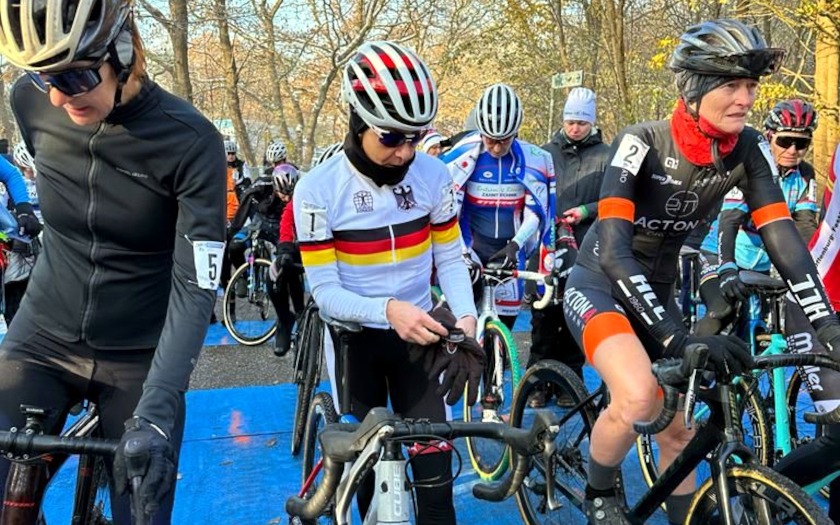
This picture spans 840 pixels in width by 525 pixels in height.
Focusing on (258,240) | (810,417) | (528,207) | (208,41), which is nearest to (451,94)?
(208,41)

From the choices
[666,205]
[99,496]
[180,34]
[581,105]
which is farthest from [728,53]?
[180,34]

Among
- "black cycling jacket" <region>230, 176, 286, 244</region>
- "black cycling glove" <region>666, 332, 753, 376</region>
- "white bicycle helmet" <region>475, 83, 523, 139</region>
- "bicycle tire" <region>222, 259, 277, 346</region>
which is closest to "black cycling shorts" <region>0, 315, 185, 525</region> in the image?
"black cycling glove" <region>666, 332, 753, 376</region>

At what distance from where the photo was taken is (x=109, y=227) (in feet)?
7.30

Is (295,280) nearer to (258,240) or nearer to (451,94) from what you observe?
(258,240)

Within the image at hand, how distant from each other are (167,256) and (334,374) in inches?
38.7

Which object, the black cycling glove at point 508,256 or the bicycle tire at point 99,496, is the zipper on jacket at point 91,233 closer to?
the bicycle tire at point 99,496

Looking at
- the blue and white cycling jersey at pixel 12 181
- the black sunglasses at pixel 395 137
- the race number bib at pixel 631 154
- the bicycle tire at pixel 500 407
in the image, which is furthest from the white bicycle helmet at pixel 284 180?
the black sunglasses at pixel 395 137

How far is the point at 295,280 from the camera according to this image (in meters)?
7.45

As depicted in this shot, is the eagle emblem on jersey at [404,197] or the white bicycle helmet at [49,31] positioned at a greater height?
the white bicycle helmet at [49,31]

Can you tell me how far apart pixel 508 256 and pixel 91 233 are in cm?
317

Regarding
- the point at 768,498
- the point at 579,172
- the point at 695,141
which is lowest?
the point at 768,498

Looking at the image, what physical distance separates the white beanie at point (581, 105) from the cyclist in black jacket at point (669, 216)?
144 inches

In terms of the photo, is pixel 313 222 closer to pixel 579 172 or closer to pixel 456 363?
pixel 456 363

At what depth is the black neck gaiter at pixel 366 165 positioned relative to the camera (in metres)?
2.85
